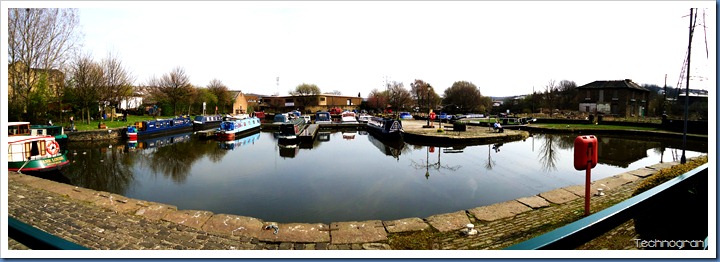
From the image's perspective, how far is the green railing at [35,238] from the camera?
40.4 inches

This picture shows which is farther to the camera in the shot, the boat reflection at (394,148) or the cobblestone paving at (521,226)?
the boat reflection at (394,148)

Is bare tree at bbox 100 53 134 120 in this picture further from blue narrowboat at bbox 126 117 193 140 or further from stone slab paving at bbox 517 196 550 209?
stone slab paving at bbox 517 196 550 209

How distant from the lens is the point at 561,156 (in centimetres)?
1216

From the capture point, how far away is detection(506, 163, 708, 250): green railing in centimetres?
101

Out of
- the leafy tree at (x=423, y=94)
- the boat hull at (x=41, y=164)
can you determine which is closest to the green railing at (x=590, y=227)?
the boat hull at (x=41, y=164)

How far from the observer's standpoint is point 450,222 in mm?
4562

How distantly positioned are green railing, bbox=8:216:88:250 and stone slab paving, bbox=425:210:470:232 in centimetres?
396

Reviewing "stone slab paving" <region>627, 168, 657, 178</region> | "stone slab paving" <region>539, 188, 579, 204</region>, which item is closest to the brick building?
"stone slab paving" <region>627, 168, 657, 178</region>

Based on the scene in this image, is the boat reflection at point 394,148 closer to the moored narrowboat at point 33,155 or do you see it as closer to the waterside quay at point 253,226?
the waterside quay at point 253,226

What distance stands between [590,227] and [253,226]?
422cm

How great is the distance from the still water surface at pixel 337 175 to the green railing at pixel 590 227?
185 inches

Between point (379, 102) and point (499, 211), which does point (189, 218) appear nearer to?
point (499, 211)

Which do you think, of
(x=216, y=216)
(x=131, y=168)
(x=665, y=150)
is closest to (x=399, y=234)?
Answer: (x=216, y=216)

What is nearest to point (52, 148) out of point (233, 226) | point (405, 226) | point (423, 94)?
point (233, 226)
